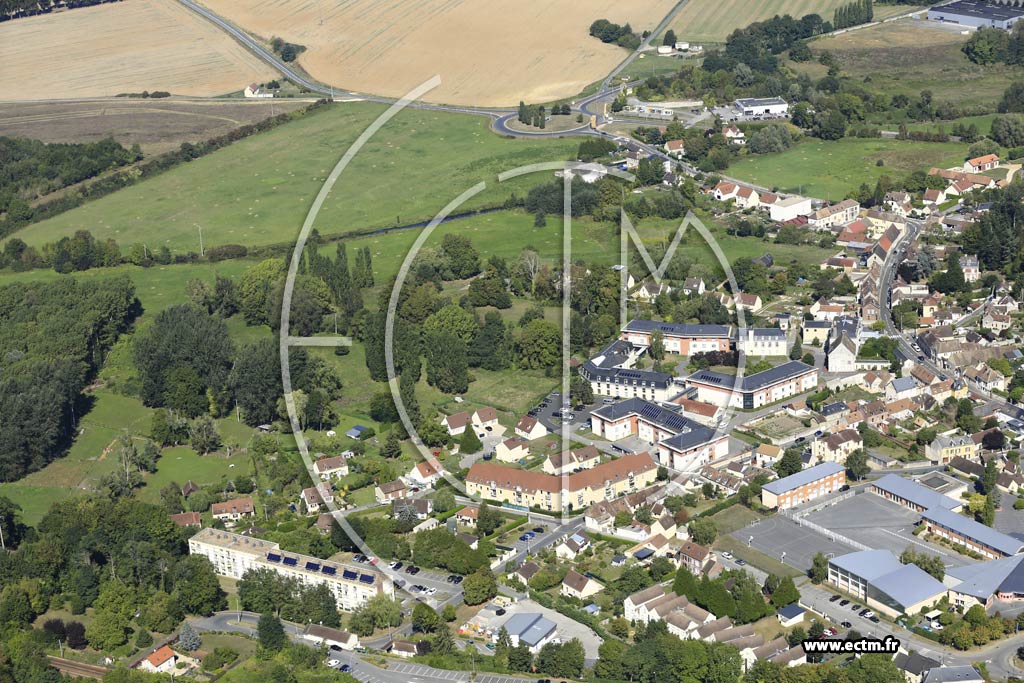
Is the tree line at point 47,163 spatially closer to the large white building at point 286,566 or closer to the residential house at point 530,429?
the residential house at point 530,429

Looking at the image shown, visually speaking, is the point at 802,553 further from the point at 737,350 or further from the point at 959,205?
the point at 959,205

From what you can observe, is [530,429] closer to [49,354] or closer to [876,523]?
[876,523]

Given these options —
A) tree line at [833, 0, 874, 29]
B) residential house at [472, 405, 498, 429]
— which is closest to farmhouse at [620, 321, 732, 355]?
residential house at [472, 405, 498, 429]

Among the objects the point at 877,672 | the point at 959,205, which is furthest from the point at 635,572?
the point at 959,205

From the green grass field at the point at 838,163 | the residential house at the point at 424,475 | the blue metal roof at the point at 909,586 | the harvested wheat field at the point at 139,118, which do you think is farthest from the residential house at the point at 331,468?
the harvested wheat field at the point at 139,118

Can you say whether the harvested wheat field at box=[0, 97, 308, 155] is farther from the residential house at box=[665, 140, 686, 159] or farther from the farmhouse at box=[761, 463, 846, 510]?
the farmhouse at box=[761, 463, 846, 510]

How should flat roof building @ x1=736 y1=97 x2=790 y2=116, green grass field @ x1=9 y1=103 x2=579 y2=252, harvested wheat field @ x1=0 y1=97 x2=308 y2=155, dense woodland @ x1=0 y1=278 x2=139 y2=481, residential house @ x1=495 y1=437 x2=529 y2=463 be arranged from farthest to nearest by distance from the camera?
harvested wheat field @ x1=0 y1=97 x2=308 y2=155
flat roof building @ x1=736 y1=97 x2=790 y2=116
green grass field @ x1=9 y1=103 x2=579 y2=252
dense woodland @ x1=0 y1=278 x2=139 y2=481
residential house @ x1=495 y1=437 x2=529 y2=463

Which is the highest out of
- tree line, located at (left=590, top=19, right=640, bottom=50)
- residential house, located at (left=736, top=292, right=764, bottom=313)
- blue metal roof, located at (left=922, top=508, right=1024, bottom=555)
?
tree line, located at (left=590, top=19, right=640, bottom=50)

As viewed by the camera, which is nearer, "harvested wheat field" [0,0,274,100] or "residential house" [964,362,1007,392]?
"residential house" [964,362,1007,392]
